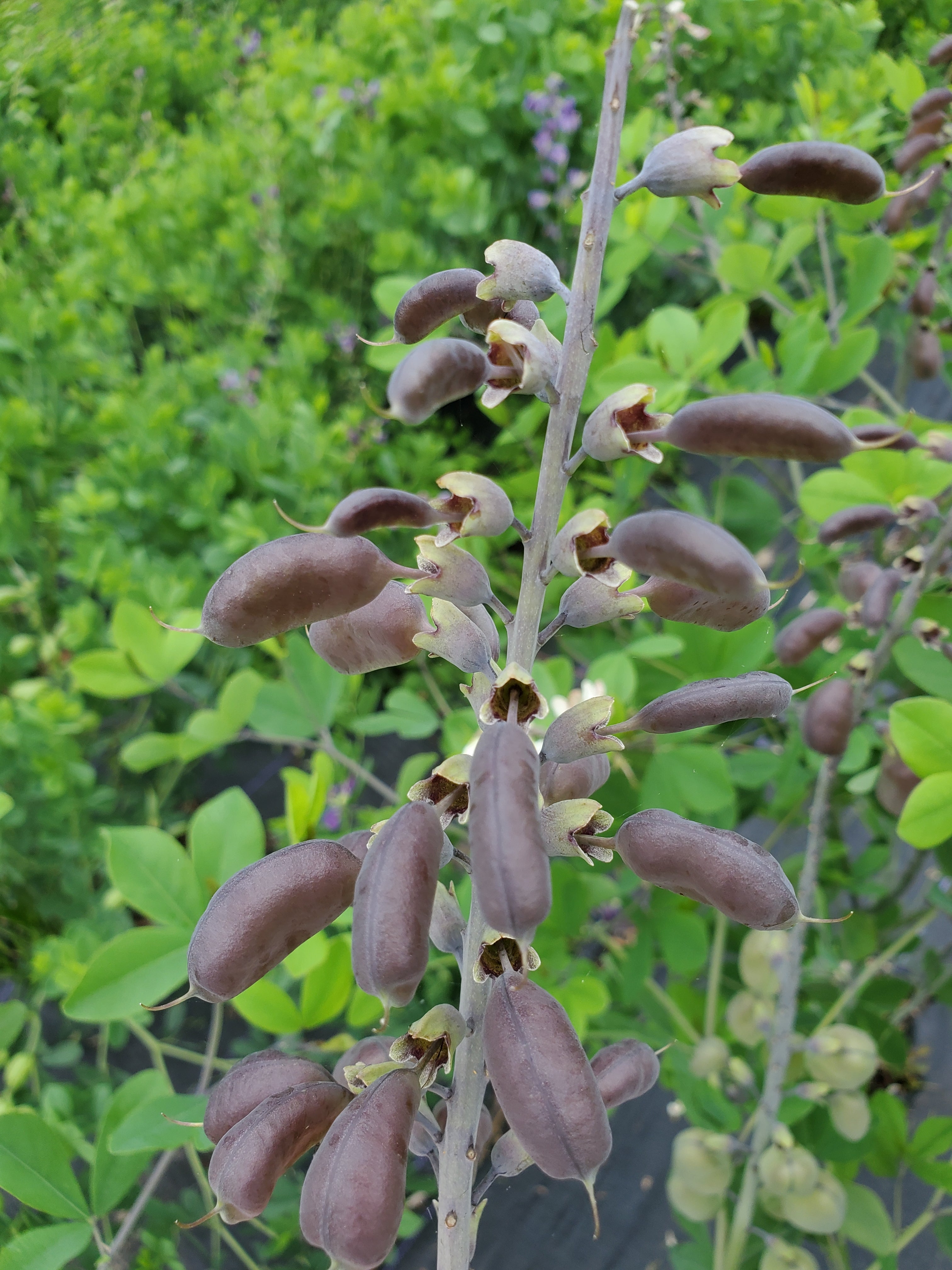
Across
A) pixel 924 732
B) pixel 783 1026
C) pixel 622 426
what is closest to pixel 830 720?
pixel 924 732

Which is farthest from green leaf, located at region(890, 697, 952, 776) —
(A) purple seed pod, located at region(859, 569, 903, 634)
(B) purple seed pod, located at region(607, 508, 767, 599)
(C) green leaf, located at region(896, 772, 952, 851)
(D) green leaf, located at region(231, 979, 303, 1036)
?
(D) green leaf, located at region(231, 979, 303, 1036)

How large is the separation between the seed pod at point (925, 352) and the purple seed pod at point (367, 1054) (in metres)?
1.28

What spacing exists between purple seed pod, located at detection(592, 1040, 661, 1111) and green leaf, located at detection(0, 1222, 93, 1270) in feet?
1.49

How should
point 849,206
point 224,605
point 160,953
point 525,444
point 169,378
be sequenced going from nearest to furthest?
1. point 224,605
2. point 160,953
3. point 849,206
4. point 525,444
5. point 169,378

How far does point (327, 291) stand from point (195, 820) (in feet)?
5.49

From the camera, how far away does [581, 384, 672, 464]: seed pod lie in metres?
0.42

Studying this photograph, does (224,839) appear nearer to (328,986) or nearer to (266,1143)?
(328,986)

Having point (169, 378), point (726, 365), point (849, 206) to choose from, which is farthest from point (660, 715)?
point (726, 365)

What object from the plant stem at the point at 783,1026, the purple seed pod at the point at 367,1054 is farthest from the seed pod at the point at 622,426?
the plant stem at the point at 783,1026

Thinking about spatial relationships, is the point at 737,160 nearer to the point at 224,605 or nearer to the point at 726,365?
the point at 726,365

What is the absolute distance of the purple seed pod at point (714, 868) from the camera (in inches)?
16.4

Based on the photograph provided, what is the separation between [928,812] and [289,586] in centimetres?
54

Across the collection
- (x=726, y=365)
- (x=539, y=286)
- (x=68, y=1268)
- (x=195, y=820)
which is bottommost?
(x=68, y=1268)

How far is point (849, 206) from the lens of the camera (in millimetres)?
1291
